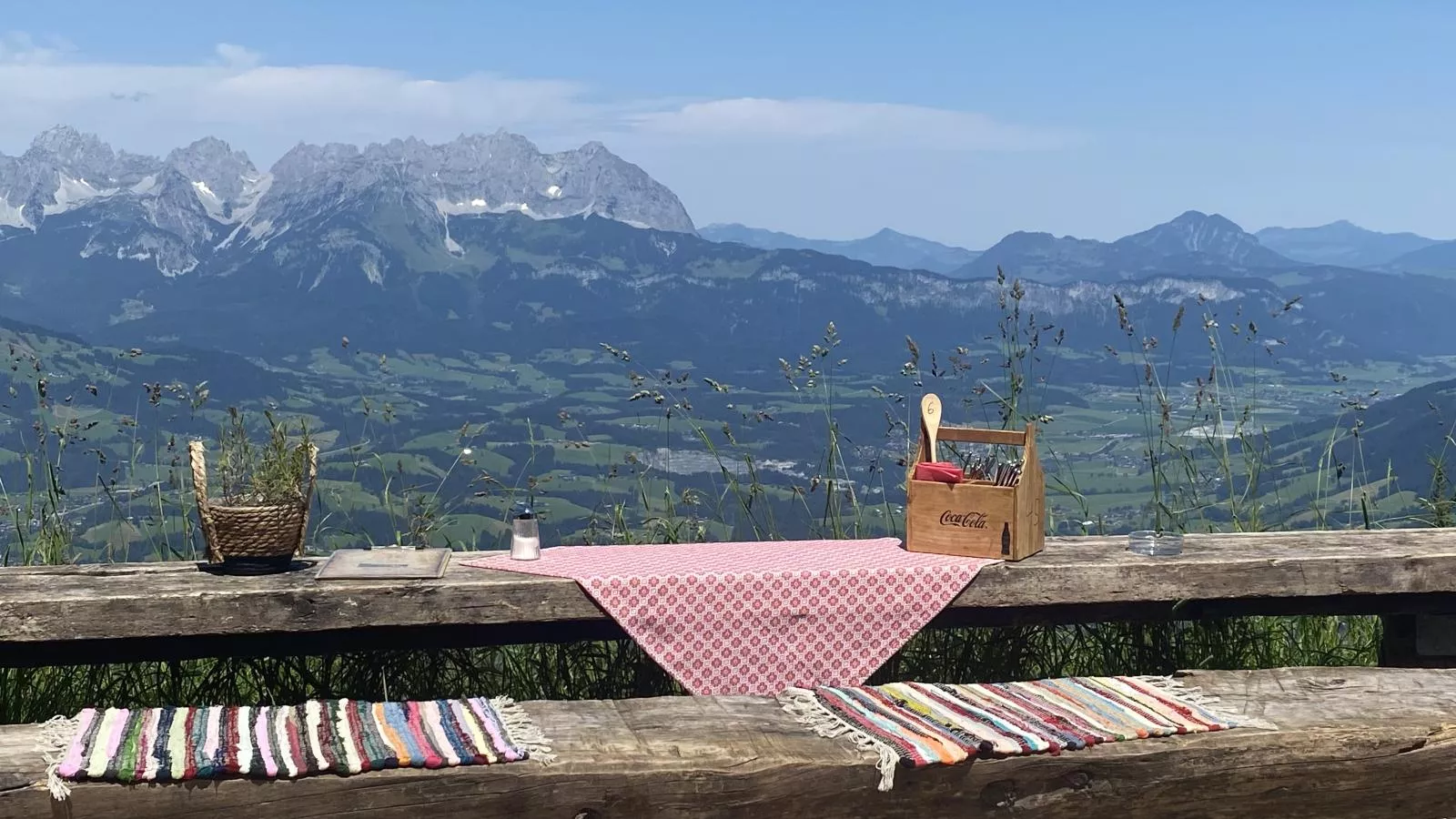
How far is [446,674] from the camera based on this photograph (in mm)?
4023

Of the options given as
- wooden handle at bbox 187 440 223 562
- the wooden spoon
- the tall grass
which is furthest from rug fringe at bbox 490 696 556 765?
the wooden spoon

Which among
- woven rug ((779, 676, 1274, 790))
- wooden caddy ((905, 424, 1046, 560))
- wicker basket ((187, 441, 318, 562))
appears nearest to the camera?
woven rug ((779, 676, 1274, 790))

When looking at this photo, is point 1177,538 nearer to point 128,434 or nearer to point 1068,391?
point 128,434

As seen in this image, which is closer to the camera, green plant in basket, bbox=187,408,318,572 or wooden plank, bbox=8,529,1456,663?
wooden plank, bbox=8,529,1456,663

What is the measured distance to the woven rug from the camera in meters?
2.57

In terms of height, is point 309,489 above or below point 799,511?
above

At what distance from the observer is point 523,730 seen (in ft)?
8.68

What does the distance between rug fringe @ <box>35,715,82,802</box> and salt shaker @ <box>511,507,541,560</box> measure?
1.07 meters

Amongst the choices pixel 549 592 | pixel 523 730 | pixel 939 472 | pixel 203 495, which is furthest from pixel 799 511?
pixel 523 730

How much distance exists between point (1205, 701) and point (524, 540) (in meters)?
1.57

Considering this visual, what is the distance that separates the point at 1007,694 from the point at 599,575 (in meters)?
0.92

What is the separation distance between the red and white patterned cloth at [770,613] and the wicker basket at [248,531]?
497mm

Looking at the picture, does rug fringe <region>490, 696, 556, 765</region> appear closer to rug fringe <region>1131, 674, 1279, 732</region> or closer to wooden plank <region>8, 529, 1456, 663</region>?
wooden plank <region>8, 529, 1456, 663</region>

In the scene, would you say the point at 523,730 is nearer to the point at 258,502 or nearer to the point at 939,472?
the point at 258,502
